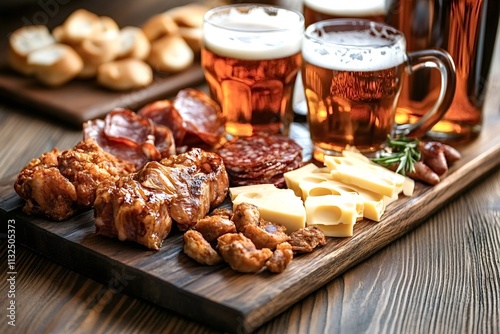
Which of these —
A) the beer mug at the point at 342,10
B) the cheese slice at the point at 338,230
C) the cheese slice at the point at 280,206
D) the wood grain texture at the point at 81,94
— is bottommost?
the wood grain texture at the point at 81,94

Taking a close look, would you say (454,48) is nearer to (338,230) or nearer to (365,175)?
(365,175)

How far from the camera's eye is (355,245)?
77.6 inches

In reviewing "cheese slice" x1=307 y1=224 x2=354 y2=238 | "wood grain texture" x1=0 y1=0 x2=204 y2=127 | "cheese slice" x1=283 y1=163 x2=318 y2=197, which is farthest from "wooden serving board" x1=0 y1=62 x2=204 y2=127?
"cheese slice" x1=307 y1=224 x2=354 y2=238

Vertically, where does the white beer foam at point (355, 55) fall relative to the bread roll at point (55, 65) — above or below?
above

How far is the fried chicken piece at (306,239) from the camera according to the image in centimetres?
191

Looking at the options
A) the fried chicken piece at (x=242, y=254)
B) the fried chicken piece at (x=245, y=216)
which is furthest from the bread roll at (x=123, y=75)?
the fried chicken piece at (x=242, y=254)

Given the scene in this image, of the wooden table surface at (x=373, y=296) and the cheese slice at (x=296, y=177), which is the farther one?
the cheese slice at (x=296, y=177)

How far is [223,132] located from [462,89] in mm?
732

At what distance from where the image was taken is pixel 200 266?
6.09ft

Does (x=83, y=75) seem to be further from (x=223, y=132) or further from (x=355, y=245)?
(x=355, y=245)

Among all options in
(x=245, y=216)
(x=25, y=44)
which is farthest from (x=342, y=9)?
(x=25, y=44)

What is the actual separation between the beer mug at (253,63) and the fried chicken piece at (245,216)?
59 cm

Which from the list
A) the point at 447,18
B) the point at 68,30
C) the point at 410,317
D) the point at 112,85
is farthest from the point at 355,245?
the point at 68,30

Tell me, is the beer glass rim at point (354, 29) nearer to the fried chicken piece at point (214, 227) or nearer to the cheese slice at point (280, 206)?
the cheese slice at point (280, 206)
